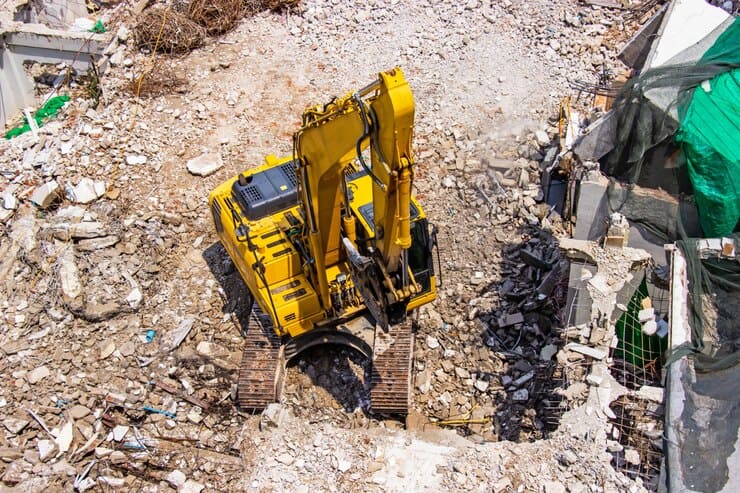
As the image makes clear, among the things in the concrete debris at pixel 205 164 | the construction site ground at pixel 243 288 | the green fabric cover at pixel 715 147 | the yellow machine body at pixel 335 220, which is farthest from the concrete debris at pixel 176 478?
the green fabric cover at pixel 715 147

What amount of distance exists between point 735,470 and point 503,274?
13.7ft

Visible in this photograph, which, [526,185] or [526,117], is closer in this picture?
[526,185]

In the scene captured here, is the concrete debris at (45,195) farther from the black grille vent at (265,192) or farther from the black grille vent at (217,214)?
the black grille vent at (265,192)

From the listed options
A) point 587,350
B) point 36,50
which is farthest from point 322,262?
point 36,50

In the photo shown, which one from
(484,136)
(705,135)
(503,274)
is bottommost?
(503,274)

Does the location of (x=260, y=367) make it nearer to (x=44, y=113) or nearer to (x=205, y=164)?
(x=205, y=164)

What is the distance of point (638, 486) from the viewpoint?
6.92 m

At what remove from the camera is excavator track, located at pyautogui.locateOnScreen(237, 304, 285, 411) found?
351 inches

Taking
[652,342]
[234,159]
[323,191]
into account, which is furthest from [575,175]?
[234,159]

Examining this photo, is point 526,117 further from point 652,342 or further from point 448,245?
point 652,342

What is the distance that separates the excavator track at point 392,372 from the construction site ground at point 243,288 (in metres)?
0.35

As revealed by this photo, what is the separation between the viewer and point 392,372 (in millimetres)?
8805

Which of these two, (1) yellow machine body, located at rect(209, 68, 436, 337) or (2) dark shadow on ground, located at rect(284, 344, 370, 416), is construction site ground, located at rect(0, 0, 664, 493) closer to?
(2) dark shadow on ground, located at rect(284, 344, 370, 416)

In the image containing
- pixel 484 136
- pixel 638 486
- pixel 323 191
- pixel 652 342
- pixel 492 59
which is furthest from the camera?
pixel 492 59
